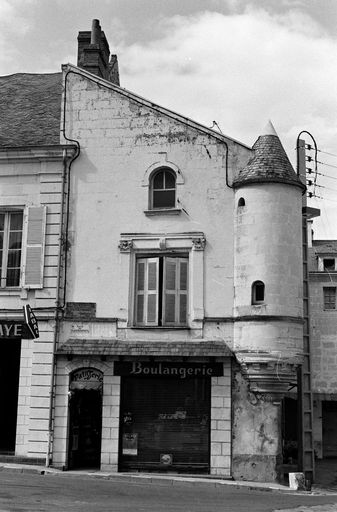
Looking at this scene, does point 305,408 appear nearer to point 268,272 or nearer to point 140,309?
point 268,272

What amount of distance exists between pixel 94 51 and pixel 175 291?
885cm

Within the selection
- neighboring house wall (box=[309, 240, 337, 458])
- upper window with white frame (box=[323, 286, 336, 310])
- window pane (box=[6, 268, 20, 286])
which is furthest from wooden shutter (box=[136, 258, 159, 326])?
upper window with white frame (box=[323, 286, 336, 310])

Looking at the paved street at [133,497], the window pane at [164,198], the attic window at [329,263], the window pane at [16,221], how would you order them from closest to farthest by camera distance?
the paved street at [133,497]
the window pane at [164,198]
the window pane at [16,221]
the attic window at [329,263]

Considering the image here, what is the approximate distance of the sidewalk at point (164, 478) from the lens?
685 inches

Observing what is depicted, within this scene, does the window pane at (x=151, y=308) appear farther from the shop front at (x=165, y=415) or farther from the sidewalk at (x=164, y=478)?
the sidewalk at (x=164, y=478)

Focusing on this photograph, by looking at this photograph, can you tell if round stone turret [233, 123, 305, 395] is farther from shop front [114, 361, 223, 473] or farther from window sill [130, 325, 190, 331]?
window sill [130, 325, 190, 331]

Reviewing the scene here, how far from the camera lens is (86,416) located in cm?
1956

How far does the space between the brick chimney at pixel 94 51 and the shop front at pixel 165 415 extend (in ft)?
32.7

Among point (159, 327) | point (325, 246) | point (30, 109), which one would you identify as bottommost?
point (159, 327)

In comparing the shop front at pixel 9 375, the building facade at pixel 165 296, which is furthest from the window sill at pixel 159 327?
the shop front at pixel 9 375

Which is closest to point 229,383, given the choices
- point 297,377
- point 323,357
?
point 297,377

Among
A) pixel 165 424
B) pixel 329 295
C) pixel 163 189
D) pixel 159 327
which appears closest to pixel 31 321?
pixel 159 327

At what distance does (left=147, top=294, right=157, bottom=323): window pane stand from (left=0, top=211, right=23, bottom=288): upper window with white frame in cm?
382

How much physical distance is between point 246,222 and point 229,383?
4336mm
